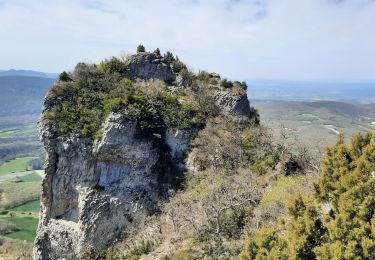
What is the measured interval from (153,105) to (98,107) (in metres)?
5.71

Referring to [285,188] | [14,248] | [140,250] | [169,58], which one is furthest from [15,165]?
[285,188]

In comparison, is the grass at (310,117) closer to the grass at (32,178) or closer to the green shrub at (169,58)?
the grass at (32,178)

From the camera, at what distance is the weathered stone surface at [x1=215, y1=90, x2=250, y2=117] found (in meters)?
47.6

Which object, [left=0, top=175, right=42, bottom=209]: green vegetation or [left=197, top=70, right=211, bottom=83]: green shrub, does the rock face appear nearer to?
[left=197, top=70, right=211, bottom=83]: green shrub

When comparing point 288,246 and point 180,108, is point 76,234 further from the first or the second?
point 288,246

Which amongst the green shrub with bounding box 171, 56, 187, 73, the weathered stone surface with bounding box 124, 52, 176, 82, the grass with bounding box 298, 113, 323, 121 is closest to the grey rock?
the weathered stone surface with bounding box 124, 52, 176, 82

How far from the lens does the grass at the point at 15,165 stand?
17500 centimetres

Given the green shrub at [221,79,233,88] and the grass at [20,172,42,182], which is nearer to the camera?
the green shrub at [221,79,233,88]

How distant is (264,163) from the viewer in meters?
38.8

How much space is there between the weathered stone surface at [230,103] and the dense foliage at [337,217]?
22.4 meters

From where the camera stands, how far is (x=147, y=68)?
50.4 m

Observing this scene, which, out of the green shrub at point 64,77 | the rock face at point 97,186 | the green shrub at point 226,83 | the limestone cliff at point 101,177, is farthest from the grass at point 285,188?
the green shrub at point 64,77

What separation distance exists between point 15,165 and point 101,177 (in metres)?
160

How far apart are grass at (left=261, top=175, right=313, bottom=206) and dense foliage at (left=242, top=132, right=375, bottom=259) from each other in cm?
653
